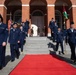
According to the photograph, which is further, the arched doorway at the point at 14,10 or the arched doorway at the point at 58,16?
the arched doorway at the point at 58,16

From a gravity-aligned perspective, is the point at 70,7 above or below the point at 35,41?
above

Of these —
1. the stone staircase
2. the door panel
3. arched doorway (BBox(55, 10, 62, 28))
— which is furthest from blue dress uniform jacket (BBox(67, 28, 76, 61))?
arched doorway (BBox(55, 10, 62, 28))

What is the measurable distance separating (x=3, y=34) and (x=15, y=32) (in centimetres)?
224

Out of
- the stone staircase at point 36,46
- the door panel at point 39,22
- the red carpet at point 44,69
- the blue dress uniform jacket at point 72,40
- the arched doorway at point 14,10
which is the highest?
the arched doorway at point 14,10

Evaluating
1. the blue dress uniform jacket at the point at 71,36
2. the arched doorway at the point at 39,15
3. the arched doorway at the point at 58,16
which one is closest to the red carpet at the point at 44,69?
the blue dress uniform jacket at the point at 71,36

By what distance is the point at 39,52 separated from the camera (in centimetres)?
1397

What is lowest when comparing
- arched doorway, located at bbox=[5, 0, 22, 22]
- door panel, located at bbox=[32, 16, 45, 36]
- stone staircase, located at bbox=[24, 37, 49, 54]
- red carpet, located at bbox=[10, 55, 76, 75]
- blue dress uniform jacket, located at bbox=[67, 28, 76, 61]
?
red carpet, located at bbox=[10, 55, 76, 75]

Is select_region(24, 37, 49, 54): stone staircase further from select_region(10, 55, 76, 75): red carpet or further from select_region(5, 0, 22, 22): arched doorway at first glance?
select_region(5, 0, 22, 22): arched doorway

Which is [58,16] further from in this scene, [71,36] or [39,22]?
[71,36]

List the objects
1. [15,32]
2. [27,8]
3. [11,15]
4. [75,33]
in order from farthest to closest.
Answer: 1. [11,15]
2. [27,8]
3. [15,32]
4. [75,33]

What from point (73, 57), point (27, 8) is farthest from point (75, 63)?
point (27, 8)

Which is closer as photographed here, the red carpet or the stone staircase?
the red carpet

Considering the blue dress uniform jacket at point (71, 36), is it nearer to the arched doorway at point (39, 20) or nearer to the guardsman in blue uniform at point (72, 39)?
the guardsman in blue uniform at point (72, 39)

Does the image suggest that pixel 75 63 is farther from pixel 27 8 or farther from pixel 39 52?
pixel 27 8
